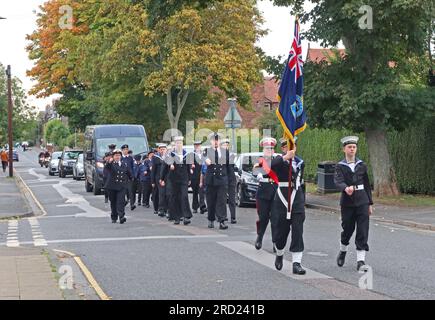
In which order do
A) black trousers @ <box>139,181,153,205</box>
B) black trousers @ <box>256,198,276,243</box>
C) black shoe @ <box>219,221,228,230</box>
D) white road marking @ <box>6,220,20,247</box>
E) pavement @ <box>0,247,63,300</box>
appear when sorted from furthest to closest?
black trousers @ <box>139,181,153,205</box>, black shoe @ <box>219,221,228,230</box>, white road marking @ <box>6,220,20,247</box>, black trousers @ <box>256,198,276,243</box>, pavement @ <box>0,247,63,300</box>

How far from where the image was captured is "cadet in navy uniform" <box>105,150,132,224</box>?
18.3m

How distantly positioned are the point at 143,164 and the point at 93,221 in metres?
5.90

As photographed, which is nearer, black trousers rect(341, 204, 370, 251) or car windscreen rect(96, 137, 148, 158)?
black trousers rect(341, 204, 370, 251)

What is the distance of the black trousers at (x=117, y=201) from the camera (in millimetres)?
18297

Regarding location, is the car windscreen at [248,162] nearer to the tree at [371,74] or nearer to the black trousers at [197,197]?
the tree at [371,74]

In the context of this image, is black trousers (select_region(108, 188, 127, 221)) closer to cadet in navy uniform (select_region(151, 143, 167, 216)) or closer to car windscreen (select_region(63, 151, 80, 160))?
cadet in navy uniform (select_region(151, 143, 167, 216))

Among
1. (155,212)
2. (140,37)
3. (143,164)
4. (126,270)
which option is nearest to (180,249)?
(126,270)

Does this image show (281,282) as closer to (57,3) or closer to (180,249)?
(180,249)

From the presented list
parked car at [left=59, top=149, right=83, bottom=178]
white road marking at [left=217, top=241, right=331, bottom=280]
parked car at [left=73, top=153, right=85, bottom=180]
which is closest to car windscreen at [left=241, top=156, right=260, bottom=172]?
white road marking at [left=217, top=241, right=331, bottom=280]

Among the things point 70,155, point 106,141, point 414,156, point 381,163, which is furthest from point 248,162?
point 70,155

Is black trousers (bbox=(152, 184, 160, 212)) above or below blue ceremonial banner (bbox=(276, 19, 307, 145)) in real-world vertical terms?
below

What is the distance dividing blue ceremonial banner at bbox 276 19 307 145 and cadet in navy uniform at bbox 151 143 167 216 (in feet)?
31.4

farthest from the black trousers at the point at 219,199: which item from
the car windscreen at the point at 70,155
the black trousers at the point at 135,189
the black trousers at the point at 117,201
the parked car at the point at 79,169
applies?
the car windscreen at the point at 70,155

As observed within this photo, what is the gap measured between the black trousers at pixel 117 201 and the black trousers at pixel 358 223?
8.15 meters
